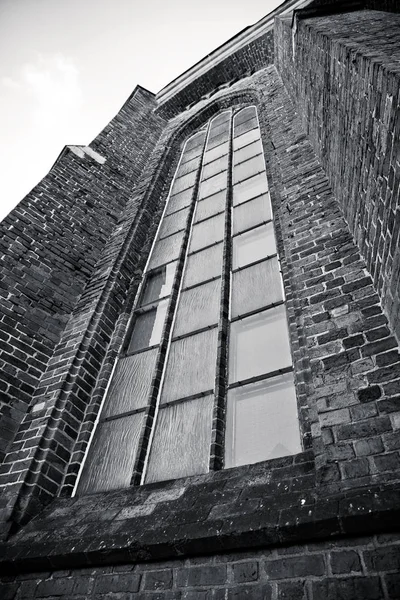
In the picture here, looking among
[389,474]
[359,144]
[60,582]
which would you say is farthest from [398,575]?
[359,144]

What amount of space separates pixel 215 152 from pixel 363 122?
5.00 metres

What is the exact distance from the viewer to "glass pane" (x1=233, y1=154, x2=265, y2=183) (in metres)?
5.77

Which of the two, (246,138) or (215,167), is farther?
(246,138)

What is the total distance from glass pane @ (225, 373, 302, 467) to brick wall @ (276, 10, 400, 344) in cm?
92

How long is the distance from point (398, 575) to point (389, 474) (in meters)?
0.41

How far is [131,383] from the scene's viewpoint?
3580mm

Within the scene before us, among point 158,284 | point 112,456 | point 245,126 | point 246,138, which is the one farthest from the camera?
point 245,126

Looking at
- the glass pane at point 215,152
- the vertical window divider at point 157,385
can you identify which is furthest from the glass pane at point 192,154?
the vertical window divider at point 157,385

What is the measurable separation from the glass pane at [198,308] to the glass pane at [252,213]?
1.07m

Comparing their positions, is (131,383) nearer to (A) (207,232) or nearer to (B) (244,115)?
(A) (207,232)

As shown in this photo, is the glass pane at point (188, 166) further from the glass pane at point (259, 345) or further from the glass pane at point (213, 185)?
the glass pane at point (259, 345)

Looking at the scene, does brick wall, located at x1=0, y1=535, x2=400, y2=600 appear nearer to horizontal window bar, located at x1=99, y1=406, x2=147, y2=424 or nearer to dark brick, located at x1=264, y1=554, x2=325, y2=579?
dark brick, located at x1=264, y1=554, x2=325, y2=579

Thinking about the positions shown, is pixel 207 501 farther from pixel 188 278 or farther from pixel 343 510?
pixel 188 278

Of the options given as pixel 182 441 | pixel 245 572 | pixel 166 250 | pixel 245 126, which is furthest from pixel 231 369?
pixel 245 126
